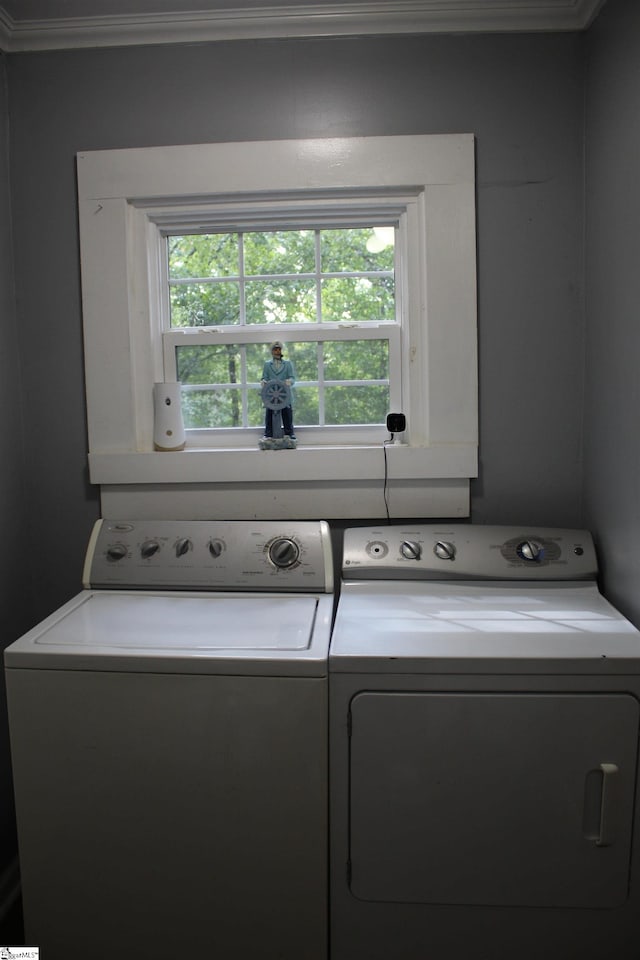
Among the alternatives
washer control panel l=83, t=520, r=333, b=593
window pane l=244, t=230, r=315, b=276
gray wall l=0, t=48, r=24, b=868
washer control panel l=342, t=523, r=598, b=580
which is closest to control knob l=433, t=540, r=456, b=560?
washer control panel l=342, t=523, r=598, b=580

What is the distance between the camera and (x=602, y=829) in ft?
4.29

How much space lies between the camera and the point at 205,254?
2.11 meters

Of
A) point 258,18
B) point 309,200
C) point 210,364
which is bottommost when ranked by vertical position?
point 210,364

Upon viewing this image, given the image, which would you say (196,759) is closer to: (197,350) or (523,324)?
(197,350)

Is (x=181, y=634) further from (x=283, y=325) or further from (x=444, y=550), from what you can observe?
(x=283, y=325)

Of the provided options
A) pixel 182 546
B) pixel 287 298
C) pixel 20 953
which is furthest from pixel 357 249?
pixel 20 953

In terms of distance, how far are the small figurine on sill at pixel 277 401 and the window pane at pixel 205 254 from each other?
1.03ft

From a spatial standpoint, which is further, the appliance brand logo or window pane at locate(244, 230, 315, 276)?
window pane at locate(244, 230, 315, 276)

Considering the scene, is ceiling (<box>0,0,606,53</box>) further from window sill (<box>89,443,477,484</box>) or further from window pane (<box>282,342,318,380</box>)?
window sill (<box>89,443,477,484</box>)

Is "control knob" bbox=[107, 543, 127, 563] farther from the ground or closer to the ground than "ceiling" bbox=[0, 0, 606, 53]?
closer to the ground

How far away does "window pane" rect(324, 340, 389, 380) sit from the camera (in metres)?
2.09

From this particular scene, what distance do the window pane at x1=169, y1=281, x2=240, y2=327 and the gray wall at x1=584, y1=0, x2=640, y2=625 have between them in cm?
108

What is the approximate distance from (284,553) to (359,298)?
87 cm

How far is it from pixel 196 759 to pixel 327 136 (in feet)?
5.54
